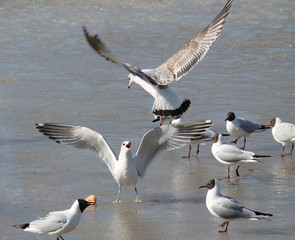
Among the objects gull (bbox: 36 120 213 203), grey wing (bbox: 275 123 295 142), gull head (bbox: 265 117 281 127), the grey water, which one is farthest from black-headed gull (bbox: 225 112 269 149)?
gull (bbox: 36 120 213 203)

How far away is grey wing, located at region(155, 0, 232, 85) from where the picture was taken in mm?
10336

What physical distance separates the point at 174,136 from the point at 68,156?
7.05 feet

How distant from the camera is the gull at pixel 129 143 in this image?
7.24 m

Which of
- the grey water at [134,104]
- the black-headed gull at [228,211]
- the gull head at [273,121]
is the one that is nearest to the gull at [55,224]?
the grey water at [134,104]

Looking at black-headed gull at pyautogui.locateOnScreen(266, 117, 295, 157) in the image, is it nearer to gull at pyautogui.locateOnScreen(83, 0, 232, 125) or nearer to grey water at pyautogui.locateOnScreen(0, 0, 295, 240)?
grey water at pyautogui.locateOnScreen(0, 0, 295, 240)

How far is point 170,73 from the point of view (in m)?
10.4

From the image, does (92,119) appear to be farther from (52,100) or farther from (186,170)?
(186,170)

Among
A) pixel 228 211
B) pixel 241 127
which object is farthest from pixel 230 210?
pixel 241 127

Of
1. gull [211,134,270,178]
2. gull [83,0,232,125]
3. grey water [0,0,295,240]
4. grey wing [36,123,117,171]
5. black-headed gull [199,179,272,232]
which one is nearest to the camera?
black-headed gull [199,179,272,232]

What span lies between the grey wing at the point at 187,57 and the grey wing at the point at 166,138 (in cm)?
273

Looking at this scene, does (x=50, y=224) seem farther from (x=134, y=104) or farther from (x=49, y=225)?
(x=134, y=104)

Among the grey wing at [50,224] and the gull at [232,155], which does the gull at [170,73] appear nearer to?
the gull at [232,155]

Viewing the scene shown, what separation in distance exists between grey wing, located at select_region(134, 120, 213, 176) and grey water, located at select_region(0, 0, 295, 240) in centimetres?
37

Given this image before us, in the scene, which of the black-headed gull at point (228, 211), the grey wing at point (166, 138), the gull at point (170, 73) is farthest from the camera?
the gull at point (170, 73)
